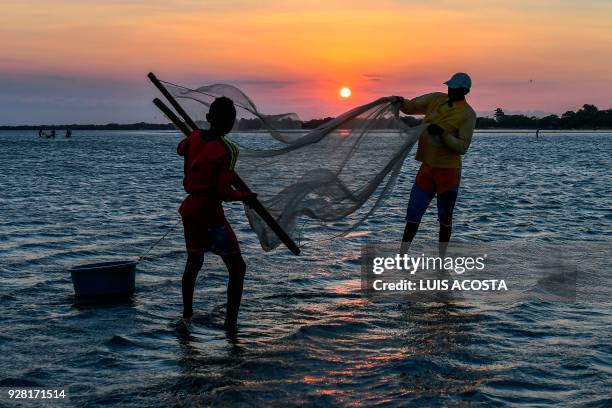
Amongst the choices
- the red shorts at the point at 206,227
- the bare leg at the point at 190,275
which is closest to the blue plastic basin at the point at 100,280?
the bare leg at the point at 190,275

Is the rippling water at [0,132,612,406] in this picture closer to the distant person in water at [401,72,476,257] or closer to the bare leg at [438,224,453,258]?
the bare leg at [438,224,453,258]

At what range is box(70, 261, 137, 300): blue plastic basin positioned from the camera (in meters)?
8.09

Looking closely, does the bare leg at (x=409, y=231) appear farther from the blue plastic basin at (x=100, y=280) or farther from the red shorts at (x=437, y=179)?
the blue plastic basin at (x=100, y=280)

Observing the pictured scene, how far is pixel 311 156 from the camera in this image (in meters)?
8.61

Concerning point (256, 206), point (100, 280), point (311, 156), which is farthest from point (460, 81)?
point (100, 280)

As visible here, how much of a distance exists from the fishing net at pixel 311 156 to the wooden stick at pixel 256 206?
20 centimetres

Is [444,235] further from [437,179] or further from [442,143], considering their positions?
[442,143]

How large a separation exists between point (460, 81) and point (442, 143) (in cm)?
72

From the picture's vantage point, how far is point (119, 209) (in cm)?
1809

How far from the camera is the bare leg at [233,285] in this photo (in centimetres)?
706

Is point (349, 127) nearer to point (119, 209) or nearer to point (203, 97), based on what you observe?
point (203, 97)

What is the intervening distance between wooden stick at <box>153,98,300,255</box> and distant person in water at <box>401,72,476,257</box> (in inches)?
78.4

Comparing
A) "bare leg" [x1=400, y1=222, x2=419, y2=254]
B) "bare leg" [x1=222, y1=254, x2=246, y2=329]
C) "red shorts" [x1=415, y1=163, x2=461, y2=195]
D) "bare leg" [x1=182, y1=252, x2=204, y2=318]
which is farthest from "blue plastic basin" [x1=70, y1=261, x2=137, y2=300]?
"red shorts" [x1=415, y1=163, x2=461, y2=195]

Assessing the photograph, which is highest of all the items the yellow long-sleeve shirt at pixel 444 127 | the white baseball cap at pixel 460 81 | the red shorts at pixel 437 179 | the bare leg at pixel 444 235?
the white baseball cap at pixel 460 81
